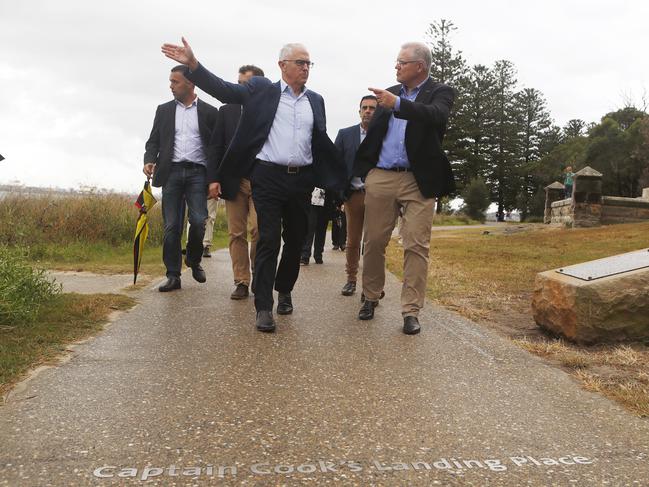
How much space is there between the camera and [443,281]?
8180 millimetres

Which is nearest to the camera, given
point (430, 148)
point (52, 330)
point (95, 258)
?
point (52, 330)

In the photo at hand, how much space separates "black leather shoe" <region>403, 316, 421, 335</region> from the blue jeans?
2.82 meters

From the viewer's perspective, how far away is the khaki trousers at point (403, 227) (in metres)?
5.18

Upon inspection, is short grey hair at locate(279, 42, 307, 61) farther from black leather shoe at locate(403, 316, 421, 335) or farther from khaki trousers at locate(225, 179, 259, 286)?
black leather shoe at locate(403, 316, 421, 335)

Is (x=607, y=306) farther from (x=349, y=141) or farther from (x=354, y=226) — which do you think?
(x=349, y=141)

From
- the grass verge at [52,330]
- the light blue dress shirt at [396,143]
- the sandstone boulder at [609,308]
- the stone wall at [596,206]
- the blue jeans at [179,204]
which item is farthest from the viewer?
the stone wall at [596,206]

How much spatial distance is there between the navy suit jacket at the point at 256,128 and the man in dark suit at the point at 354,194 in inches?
50.9

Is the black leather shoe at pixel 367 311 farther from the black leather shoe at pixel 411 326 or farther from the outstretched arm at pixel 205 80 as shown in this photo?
the outstretched arm at pixel 205 80

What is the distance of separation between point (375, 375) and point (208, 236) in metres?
7.55

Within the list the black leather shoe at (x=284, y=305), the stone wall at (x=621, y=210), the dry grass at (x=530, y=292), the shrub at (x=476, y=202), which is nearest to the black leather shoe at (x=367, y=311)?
the black leather shoe at (x=284, y=305)

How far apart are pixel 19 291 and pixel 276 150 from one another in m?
2.20

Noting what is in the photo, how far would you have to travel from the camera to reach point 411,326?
5.00 meters

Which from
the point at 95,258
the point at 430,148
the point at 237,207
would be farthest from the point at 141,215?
the point at 95,258

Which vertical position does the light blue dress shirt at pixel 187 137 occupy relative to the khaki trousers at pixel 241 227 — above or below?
above
